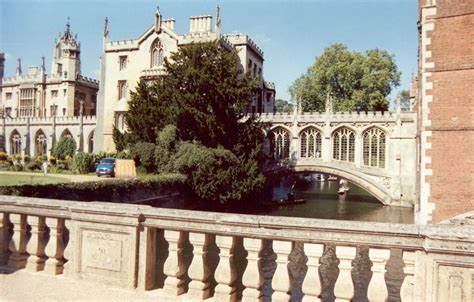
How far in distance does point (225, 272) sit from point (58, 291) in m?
1.74

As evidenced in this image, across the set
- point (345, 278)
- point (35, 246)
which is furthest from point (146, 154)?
point (345, 278)

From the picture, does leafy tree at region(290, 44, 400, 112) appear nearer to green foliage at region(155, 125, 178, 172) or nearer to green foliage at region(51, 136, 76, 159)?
green foliage at region(155, 125, 178, 172)

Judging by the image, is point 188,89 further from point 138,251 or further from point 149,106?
point 138,251

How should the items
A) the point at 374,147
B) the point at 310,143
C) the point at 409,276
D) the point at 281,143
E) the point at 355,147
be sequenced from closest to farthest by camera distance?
the point at 409,276
the point at 374,147
the point at 355,147
the point at 310,143
the point at 281,143

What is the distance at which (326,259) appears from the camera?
583 inches

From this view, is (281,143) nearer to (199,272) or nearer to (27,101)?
(199,272)

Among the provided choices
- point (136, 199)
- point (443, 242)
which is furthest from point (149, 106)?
point (443, 242)

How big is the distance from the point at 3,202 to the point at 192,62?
23214 mm

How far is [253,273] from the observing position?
359 centimetres

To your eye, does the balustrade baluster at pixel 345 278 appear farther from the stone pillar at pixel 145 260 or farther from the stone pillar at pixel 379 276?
the stone pillar at pixel 145 260

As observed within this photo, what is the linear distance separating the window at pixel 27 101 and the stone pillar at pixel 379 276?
206 ft

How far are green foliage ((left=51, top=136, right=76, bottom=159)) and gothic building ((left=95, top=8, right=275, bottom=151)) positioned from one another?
16.8 feet

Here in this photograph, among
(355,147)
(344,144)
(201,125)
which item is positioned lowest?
(355,147)

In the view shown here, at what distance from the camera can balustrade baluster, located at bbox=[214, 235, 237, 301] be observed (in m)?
3.67
